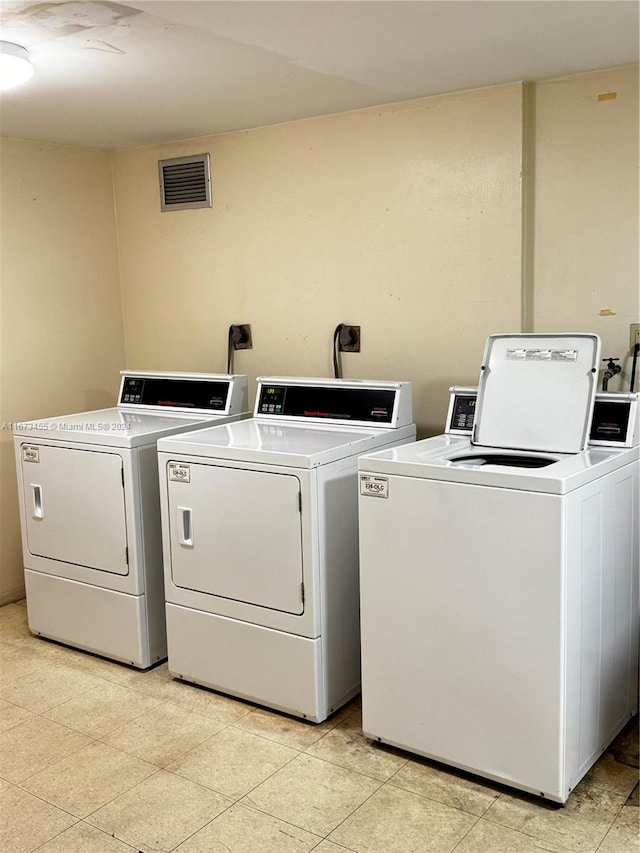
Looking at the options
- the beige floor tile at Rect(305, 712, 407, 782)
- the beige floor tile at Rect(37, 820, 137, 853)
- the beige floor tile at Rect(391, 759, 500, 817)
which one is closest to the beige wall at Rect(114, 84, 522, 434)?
the beige floor tile at Rect(305, 712, 407, 782)

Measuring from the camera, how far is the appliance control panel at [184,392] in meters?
3.84

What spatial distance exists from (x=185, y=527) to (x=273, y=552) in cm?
45

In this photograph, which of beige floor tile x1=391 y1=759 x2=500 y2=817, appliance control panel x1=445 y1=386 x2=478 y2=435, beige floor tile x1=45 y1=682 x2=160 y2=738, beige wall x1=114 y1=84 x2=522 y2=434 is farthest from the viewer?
beige wall x1=114 y1=84 x2=522 y2=434

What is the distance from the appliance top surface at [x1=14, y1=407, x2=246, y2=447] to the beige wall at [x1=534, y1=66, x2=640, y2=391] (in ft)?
5.20

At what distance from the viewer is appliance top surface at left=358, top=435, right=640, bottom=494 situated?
2.37 m

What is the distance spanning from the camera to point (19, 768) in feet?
9.12

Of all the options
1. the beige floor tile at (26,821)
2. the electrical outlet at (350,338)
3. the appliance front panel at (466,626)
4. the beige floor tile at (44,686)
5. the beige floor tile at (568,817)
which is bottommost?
the beige floor tile at (26,821)

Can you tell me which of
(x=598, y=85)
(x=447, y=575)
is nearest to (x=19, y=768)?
(x=447, y=575)

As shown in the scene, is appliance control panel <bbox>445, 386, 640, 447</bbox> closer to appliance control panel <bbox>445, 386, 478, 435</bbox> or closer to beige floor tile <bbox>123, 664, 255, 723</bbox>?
appliance control panel <bbox>445, 386, 478, 435</bbox>

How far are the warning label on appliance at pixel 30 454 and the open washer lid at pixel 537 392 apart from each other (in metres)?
1.96

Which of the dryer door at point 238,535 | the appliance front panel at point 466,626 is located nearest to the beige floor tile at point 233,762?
the appliance front panel at point 466,626

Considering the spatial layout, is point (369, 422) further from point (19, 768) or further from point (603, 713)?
point (19, 768)

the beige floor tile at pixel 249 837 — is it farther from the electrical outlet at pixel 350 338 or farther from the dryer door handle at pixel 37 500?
the electrical outlet at pixel 350 338

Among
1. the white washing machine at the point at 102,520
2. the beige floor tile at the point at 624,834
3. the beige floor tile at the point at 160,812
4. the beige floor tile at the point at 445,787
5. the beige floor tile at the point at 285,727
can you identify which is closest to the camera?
the beige floor tile at the point at 624,834
